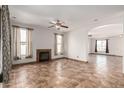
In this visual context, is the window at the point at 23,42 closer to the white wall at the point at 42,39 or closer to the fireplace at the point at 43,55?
the white wall at the point at 42,39

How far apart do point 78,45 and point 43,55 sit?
2.74 m

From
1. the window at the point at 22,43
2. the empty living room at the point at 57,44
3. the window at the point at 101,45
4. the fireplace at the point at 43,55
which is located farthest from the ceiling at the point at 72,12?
the window at the point at 101,45

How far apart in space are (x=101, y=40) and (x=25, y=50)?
10.4 m

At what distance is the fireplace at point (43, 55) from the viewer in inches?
257

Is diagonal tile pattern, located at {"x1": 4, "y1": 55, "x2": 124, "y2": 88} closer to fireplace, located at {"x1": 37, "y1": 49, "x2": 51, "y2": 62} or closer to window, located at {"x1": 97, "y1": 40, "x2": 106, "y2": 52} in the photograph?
fireplace, located at {"x1": 37, "y1": 49, "x2": 51, "y2": 62}

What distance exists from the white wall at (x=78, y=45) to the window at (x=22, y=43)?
10.9 ft

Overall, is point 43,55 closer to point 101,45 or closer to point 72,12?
point 72,12

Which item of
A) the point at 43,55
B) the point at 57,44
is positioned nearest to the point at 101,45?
the point at 57,44

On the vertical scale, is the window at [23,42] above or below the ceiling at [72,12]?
below

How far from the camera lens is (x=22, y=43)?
571 cm

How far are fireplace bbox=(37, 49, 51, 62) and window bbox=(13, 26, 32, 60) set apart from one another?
0.67m

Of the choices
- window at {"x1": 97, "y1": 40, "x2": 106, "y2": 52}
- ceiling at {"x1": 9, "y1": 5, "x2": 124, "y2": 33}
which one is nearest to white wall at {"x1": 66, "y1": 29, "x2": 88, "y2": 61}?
ceiling at {"x1": 9, "y1": 5, "x2": 124, "y2": 33}

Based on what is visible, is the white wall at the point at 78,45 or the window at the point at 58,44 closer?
the white wall at the point at 78,45

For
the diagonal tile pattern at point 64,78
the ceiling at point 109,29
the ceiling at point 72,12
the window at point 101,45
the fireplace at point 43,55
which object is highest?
the ceiling at point 72,12
